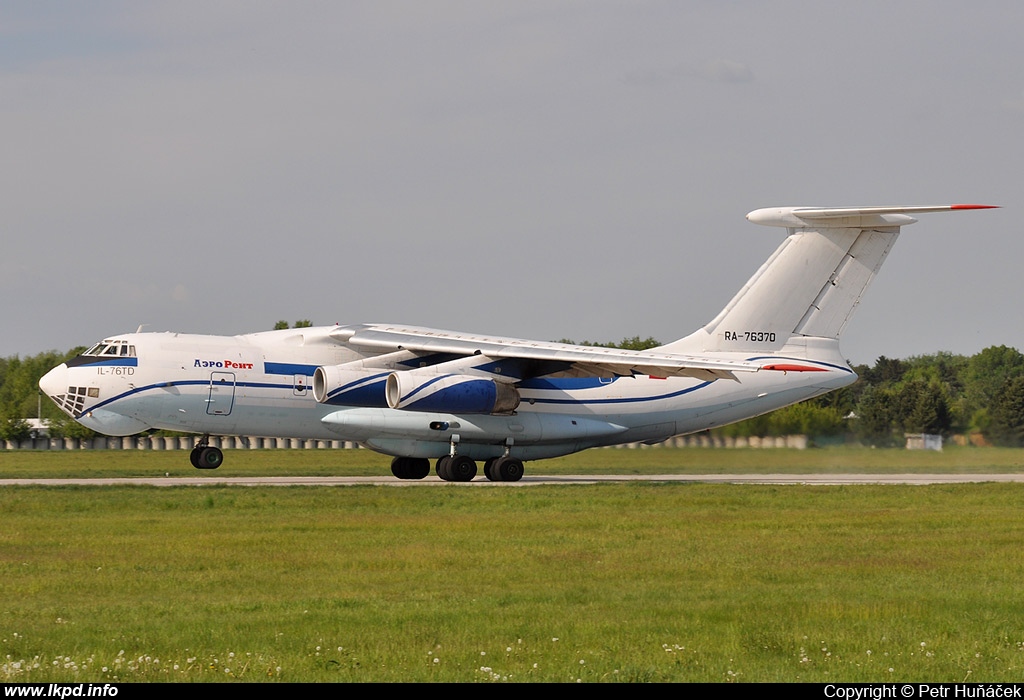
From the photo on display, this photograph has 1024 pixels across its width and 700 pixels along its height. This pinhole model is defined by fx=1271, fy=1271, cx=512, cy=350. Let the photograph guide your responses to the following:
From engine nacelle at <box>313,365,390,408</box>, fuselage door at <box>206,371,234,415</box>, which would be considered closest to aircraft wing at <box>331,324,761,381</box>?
engine nacelle at <box>313,365,390,408</box>

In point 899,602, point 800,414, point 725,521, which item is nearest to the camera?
point 899,602

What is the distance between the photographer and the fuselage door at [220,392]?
22328mm

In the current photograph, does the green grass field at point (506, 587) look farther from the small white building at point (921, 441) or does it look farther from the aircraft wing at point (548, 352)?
the small white building at point (921, 441)

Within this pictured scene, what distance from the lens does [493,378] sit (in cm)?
2305

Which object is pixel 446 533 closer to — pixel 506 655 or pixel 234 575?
pixel 234 575

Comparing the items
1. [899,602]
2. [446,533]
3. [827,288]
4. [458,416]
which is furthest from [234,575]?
[827,288]

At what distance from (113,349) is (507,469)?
738 cm

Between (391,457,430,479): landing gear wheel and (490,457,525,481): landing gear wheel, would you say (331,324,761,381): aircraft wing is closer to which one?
(490,457,525,481): landing gear wheel

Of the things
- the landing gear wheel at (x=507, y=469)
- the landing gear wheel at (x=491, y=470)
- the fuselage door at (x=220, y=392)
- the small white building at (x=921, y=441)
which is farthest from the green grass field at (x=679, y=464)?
the landing gear wheel at (x=507, y=469)

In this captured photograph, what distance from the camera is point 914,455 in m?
A: 26.7

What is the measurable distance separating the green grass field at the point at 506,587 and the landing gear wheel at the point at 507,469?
4.64 m

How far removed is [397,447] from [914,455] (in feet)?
36.6

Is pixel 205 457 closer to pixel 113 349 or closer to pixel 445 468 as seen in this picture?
pixel 113 349

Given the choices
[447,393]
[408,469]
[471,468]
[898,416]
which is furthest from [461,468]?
[898,416]
